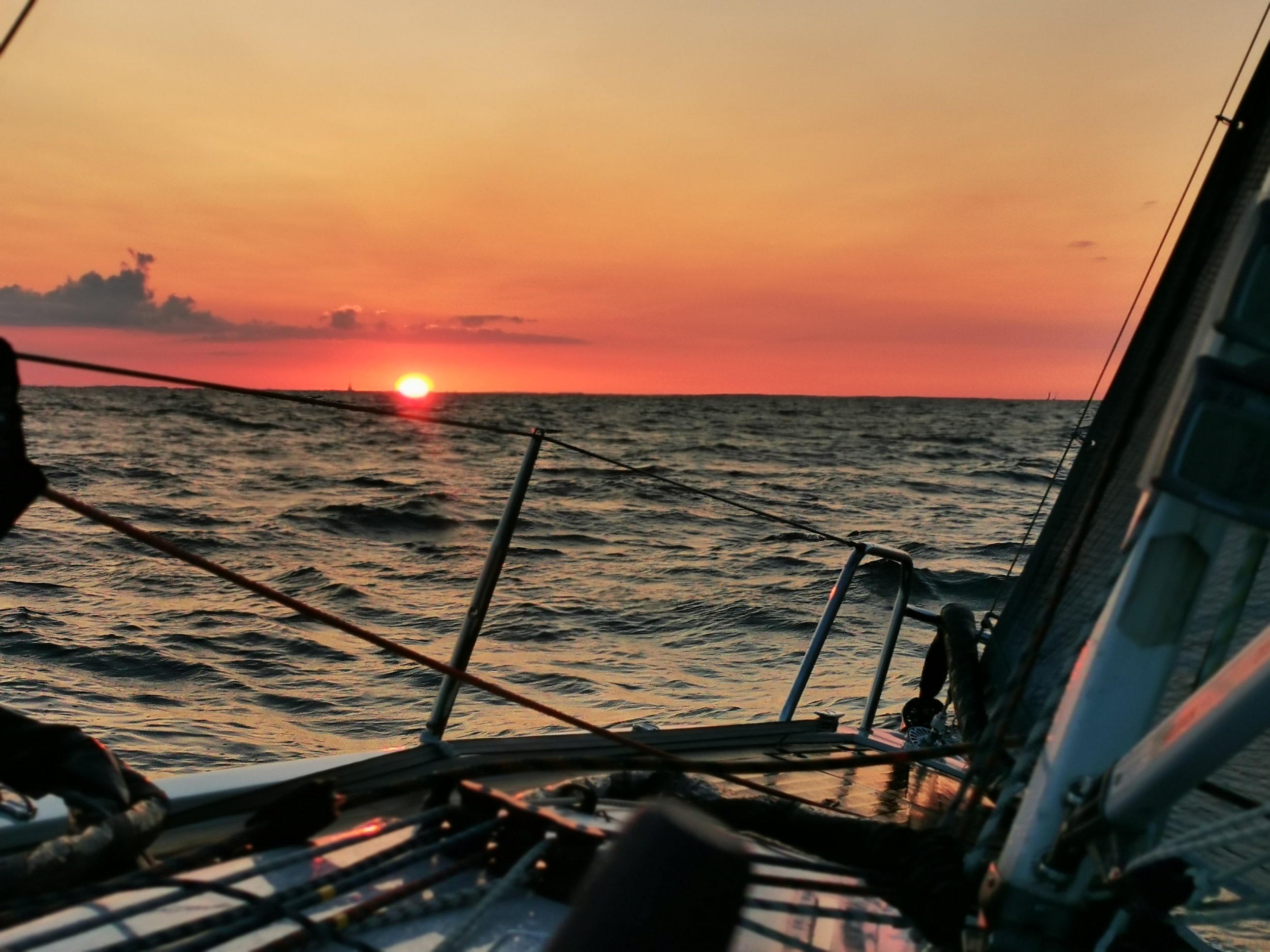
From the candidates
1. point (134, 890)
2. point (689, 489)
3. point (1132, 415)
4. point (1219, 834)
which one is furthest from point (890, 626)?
point (134, 890)

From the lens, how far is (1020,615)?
3.72 metres

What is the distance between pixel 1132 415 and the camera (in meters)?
2.13

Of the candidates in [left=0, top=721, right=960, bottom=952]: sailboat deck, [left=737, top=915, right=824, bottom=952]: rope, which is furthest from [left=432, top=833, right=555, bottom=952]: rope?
[left=737, top=915, right=824, bottom=952]: rope

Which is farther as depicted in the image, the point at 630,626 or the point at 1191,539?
the point at 630,626

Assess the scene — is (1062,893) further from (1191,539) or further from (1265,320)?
(1265,320)

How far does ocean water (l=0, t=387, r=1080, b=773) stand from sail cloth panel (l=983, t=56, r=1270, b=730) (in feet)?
10.0

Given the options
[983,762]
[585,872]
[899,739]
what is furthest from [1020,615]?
[585,872]

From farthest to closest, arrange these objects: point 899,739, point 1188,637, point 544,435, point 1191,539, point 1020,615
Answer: point 899,739
point 1020,615
point 544,435
point 1188,637
point 1191,539

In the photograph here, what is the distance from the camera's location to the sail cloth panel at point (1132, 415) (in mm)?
2232

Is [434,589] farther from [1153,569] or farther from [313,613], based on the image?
[1153,569]

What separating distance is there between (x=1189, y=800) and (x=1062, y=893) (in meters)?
0.34

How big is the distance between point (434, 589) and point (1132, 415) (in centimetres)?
1096

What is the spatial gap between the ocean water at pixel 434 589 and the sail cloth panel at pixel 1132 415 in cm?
305

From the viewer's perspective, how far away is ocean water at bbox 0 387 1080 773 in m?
7.54
